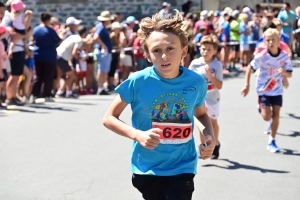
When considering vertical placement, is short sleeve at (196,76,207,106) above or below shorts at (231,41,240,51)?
above

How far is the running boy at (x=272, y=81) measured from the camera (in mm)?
9461

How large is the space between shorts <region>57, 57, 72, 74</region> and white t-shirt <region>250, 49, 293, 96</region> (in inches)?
224

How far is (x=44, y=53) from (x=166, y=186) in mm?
9346

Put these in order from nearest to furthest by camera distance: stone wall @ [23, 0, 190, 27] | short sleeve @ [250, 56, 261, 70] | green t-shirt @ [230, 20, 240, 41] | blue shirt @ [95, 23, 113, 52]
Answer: short sleeve @ [250, 56, 261, 70] < blue shirt @ [95, 23, 113, 52] < green t-shirt @ [230, 20, 240, 41] < stone wall @ [23, 0, 190, 27]

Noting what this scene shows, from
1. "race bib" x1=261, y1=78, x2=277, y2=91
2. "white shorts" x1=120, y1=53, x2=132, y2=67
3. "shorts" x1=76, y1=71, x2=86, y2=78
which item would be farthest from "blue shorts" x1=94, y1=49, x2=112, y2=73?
"race bib" x1=261, y1=78, x2=277, y2=91

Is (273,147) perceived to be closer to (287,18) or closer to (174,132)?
(174,132)

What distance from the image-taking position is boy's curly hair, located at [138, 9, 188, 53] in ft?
14.9

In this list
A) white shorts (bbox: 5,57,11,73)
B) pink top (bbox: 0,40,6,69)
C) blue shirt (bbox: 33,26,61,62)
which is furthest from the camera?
blue shirt (bbox: 33,26,61,62)

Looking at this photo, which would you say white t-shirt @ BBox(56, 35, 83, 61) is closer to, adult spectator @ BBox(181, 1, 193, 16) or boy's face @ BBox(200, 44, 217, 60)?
boy's face @ BBox(200, 44, 217, 60)

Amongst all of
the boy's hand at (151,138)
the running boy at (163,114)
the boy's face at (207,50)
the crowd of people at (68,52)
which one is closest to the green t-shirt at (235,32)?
the crowd of people at (68,52)

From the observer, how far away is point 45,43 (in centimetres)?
1359

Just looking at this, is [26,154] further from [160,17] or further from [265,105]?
[160,17]

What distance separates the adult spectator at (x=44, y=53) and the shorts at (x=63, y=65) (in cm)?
56

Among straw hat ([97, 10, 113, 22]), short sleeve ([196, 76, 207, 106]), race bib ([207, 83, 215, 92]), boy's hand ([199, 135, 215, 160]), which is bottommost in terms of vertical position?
race bib ([207, 83, 215, 92])
